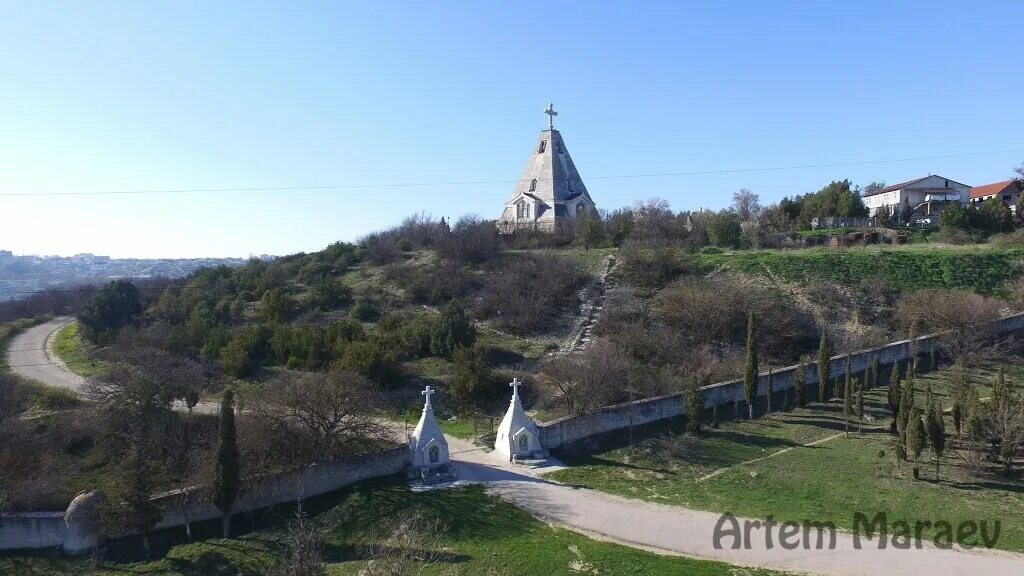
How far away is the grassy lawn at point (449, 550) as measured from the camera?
9.76m

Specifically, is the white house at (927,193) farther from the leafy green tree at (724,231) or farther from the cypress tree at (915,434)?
the cypress tree at (915,434)

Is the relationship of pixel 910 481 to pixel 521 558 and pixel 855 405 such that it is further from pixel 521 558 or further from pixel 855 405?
pixel 521 558

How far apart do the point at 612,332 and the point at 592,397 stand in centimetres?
784

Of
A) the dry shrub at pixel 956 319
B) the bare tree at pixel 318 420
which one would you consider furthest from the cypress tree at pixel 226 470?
the dry shrub at pixel 956 319

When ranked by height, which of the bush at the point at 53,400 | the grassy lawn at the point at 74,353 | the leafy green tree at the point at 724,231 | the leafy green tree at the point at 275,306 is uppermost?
the leafy green tree at the point at 724,231

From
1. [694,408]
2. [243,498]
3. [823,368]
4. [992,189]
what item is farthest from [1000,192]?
[243,498]

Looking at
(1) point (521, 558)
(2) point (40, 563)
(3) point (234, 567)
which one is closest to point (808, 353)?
(1) point (521, 558)

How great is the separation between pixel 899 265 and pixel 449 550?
27.0 meters

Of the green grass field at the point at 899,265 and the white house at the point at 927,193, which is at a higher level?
the white house at the point at 927,193

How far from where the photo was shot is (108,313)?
96.5 feet

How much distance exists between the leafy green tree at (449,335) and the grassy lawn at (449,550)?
10.8 metres

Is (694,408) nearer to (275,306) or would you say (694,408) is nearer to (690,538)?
(690,538)

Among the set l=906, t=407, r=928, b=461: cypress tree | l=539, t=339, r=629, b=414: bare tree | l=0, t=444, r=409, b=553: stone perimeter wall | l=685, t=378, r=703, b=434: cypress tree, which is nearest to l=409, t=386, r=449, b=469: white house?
l=0, t=444, r=409, b=553: stone perimeter wall

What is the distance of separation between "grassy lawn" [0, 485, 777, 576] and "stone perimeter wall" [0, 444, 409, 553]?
42cm
